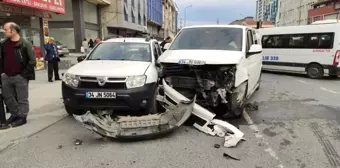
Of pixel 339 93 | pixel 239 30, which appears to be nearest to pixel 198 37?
pixel 239 30

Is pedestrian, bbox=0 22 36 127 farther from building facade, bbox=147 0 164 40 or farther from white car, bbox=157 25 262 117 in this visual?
building facade, bbox=147 0 164 40

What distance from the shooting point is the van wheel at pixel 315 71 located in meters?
13.8

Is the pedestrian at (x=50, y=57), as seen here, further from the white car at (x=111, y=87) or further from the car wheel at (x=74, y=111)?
the white car at (x=111, y=87)

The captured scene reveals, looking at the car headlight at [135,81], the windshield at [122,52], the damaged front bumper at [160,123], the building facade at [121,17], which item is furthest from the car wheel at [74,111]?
the building facade at [121,17]

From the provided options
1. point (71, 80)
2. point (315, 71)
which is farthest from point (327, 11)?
point (71, 80)

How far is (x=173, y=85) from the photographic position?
235 inches

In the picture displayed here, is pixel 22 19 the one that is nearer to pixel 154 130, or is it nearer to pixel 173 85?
pixel 173 85

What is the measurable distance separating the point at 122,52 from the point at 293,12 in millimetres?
76373

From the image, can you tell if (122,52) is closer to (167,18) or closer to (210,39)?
(210,39)

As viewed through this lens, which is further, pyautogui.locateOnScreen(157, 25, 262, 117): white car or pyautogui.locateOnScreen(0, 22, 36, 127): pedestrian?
pyautogui.locateOnScreen(157, 25, 262, 117): white car

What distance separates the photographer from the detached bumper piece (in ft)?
15.2

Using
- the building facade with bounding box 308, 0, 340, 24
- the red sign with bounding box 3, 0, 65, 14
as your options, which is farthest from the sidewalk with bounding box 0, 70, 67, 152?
the building facade with bounding box 308, 0, 340, 24

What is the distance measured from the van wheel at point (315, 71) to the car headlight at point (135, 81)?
37.0 feet

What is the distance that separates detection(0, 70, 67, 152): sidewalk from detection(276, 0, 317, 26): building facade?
63.3 m
